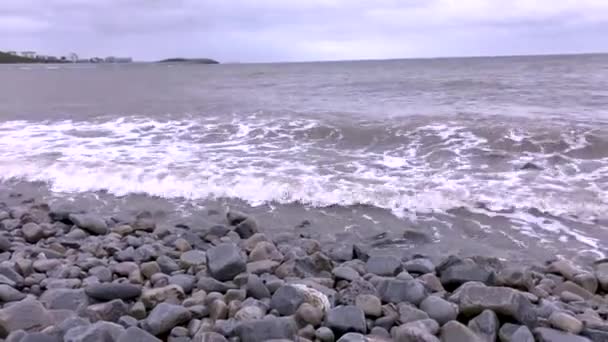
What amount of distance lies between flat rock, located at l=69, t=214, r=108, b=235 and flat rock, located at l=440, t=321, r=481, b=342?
4.32m

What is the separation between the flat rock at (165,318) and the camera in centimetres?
385

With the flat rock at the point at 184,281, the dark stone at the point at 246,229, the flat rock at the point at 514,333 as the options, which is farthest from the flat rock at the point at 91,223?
the flat rock at the point at 514,333

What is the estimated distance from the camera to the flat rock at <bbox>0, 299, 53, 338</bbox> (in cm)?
380

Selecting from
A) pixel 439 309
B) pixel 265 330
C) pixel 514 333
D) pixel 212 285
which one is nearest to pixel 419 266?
pixel 439 309

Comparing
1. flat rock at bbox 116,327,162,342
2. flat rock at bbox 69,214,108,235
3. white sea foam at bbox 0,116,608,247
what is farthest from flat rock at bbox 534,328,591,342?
flat rock at bbox 69,214,108,235

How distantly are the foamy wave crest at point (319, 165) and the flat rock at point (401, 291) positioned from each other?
9.86 feet

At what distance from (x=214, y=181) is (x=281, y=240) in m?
2.72

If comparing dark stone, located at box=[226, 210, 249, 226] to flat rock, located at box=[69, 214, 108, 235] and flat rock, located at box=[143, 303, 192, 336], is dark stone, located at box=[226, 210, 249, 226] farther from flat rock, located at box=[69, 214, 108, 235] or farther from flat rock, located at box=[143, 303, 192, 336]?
flat rock, located at box=[143, 303, 192, 336]

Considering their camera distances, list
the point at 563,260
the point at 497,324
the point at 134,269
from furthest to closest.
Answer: the point at 563,260, the point at 134,269, the point at 497,324

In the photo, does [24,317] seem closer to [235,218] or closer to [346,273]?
[346,273]

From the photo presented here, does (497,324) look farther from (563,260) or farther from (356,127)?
(356,127)

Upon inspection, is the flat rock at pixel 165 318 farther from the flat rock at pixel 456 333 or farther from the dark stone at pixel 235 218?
the dark stone at pixel 235 218

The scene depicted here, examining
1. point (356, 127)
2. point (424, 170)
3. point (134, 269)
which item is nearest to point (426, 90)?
point (356, 127)

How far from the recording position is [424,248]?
6199 mm
